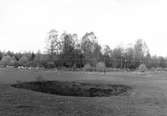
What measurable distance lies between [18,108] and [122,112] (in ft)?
15.2

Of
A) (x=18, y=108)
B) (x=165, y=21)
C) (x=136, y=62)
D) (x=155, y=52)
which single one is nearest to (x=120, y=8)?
(x=165, y=21)

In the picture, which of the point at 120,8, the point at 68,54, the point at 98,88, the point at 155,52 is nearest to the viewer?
the point at 98,88

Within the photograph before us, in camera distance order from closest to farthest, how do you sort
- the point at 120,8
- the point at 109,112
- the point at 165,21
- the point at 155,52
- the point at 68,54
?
the point at 109,112
the point at 120,8
the point at 165,21
the point at 68,54
the point at 155,52

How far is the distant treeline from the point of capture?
50.2m

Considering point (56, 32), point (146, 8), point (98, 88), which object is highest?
point (56, 32)

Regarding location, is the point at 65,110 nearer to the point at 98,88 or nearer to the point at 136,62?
the point at 98,88

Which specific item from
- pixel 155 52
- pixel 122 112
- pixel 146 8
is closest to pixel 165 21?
pixel 146 8

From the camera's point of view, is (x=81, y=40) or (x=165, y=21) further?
(x=81, y=40)

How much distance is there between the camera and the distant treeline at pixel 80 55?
165ft

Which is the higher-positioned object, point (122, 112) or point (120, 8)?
point (120, 8)

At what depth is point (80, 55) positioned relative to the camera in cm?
5356

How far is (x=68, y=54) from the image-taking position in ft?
172

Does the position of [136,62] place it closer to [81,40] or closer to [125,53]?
[125,53]

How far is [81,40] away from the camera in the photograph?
5481 centimetres
